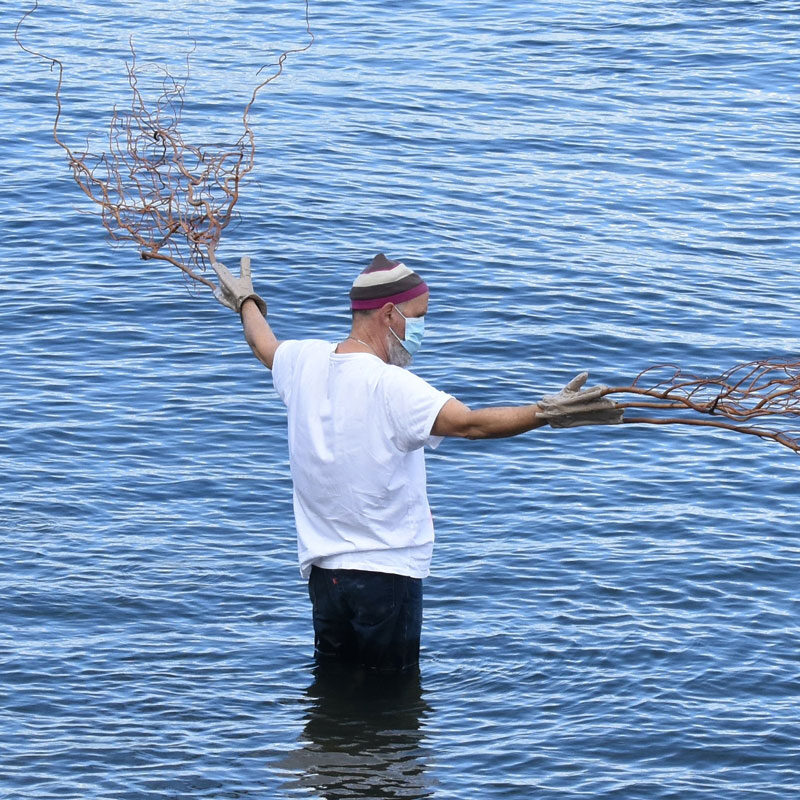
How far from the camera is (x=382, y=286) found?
21.1 ft

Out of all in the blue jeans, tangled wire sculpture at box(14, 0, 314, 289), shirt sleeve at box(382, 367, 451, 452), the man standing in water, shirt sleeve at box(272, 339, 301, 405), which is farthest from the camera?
tangled wire sculpture at box(14, 0, 314, 289)

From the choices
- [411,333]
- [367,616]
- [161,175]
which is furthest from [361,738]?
[161,175]

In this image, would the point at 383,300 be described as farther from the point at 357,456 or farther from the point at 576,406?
the point at 576,406

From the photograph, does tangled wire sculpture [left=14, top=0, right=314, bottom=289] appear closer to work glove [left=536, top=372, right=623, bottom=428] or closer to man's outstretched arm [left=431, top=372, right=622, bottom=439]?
man's outstretched arm [left=431, top=372, right=622, bottom=439]

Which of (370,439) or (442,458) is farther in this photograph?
(442,458)

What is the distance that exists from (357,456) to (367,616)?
2.85 ft

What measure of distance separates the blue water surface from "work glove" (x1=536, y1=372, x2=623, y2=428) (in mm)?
1969

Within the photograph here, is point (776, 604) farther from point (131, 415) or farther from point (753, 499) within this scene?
point (131, 415)

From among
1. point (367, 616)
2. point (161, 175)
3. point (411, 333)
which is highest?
point (161, 175)

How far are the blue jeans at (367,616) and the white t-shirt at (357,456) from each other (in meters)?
0.10

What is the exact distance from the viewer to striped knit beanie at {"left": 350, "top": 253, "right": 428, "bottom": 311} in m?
6.44

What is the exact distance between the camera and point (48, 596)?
8.61 metres

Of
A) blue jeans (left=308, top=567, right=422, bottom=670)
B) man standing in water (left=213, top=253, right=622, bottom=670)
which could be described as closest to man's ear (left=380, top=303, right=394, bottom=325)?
man standing in water (left=213, top=253, right=622, bottom=670)

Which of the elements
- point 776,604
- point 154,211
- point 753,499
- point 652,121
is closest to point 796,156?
point 652,121
